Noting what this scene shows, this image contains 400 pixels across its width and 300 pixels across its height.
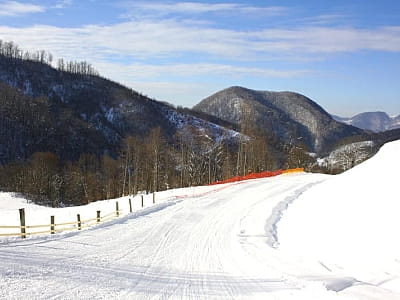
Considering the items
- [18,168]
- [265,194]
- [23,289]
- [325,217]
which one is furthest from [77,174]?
[23,289]

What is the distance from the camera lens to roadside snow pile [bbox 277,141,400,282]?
11578mm

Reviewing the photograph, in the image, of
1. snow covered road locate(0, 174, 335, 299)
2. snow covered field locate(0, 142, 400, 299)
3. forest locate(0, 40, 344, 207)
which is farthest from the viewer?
forest locate(0, 40, 344, 207)

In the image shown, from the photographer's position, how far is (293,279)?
1030cm

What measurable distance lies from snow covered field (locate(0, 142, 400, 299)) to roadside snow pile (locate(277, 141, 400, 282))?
5 cm

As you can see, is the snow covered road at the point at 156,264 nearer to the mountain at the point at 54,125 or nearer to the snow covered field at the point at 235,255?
the snow covered field at the point at 235,255

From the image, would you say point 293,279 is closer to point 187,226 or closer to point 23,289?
point 23,289

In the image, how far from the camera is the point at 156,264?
12.2 m

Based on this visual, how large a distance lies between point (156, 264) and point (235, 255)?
10.3ft

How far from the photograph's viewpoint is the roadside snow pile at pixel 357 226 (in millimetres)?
11578

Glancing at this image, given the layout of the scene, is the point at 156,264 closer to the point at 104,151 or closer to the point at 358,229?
the point at 358,229

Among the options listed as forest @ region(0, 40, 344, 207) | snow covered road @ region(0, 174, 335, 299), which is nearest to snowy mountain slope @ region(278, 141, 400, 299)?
snow covered road @ region(0, 174, 335, 299)

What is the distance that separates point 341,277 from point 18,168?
9257 centimetres

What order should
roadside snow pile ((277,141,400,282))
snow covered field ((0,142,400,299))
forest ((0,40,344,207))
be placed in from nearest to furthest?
snow covered field ((0,142,400,299)) → roadside snow pile ((277,141,400,282)) → forest ((0,40,344,207))

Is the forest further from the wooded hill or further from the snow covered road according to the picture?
the snow covered road
